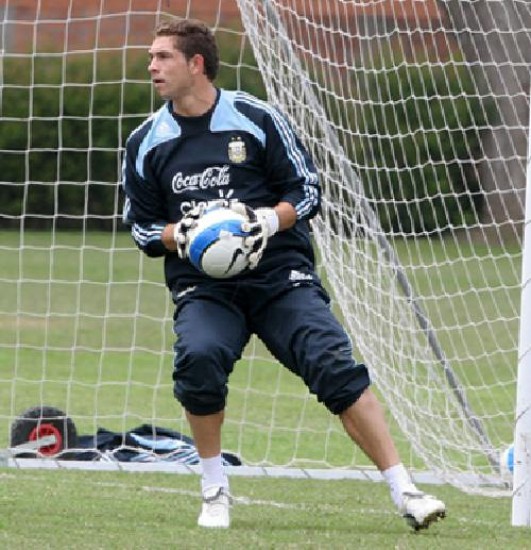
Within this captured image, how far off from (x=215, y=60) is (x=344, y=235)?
2.47 m

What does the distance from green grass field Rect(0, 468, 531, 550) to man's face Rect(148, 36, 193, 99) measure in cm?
156

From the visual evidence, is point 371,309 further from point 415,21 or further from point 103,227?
point 103,227

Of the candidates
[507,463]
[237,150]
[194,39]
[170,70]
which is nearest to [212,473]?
[237,150]

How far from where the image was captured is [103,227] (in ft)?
44.1

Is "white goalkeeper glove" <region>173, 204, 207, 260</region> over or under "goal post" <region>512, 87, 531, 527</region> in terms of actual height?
over

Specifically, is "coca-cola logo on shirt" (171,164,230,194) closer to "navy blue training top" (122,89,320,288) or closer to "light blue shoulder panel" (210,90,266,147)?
"navy blue training top" (122,89,320,288)

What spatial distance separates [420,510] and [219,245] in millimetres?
1156

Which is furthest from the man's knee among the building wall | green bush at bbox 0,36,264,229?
green bush at bbox 0,36,264,229

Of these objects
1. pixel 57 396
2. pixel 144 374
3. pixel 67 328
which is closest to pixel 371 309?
pixel 57 396

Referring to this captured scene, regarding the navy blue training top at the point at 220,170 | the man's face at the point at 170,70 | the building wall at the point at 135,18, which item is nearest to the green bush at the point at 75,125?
the building wall at the point at 135,18

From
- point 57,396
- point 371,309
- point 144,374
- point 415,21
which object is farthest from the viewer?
point 144,374

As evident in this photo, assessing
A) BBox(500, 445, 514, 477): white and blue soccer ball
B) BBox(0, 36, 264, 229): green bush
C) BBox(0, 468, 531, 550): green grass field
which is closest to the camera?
BBox(0, 468, 531, 550): green grass field

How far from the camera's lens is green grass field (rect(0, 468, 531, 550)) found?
19.2 feet

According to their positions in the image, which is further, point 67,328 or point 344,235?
point 67,328
